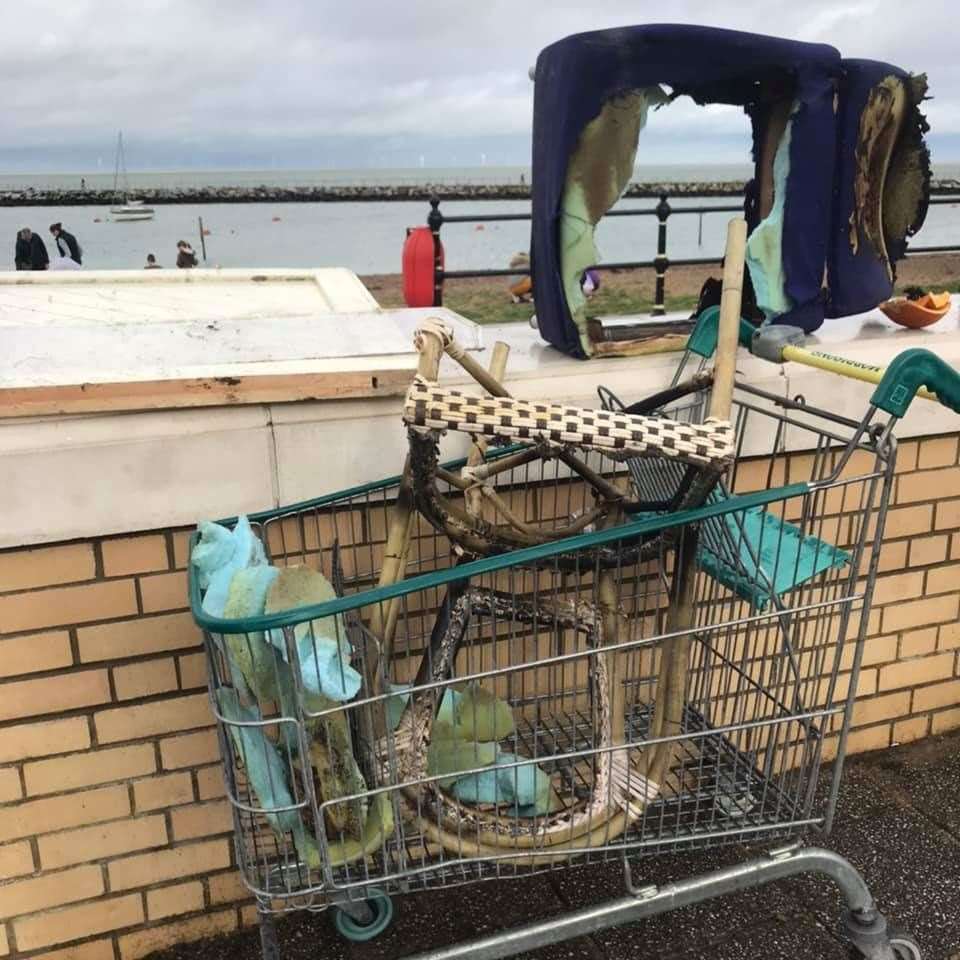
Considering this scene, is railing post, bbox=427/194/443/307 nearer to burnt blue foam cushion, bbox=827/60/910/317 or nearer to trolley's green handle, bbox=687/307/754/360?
burnt blue foam cushion, bbox=827/60/910/317

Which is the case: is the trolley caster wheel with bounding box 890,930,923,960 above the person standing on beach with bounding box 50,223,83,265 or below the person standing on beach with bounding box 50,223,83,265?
below

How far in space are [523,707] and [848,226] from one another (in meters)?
1.57

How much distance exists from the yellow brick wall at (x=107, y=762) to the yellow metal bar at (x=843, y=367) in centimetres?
145

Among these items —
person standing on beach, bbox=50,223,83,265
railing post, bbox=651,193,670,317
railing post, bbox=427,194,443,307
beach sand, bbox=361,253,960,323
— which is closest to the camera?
railing post, bbox=427,194,443,307

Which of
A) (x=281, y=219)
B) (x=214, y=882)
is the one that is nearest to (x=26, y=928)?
(x=214, y=882)

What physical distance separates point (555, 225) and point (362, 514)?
86cm

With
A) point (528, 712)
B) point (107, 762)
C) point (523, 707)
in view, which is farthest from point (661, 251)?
point (107, 762)

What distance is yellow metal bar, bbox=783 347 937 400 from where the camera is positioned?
1.87 metres

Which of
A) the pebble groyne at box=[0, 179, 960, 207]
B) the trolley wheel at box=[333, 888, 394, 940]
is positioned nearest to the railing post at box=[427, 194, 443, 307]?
the trolley wheel at box=[333, 888, 394, 940]

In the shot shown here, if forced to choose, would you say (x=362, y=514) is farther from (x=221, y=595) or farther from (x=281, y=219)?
(x=281, y=219)

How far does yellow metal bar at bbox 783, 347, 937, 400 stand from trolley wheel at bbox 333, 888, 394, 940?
1.63 meters

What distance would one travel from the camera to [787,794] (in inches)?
76.7

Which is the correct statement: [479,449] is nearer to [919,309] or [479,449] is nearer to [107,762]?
[107,762]

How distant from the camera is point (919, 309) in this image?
2.83 metres
